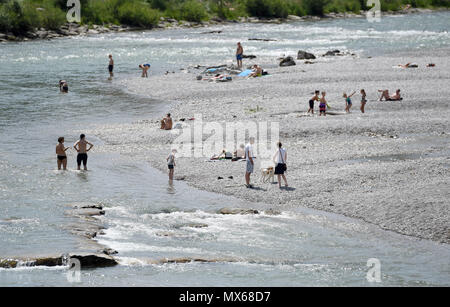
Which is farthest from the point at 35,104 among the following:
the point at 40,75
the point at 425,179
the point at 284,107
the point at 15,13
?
the point at 15,13

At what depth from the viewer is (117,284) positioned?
16.8m

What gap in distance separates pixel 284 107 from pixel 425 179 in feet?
48.0

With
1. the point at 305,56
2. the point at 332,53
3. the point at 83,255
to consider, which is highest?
the point at 332,53

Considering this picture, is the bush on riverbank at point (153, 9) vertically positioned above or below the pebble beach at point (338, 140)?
above

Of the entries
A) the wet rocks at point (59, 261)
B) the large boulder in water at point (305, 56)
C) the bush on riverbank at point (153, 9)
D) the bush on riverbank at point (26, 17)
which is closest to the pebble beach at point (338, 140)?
the wet rocks at point (59, 261)

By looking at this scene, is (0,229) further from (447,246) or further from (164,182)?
(447,246)

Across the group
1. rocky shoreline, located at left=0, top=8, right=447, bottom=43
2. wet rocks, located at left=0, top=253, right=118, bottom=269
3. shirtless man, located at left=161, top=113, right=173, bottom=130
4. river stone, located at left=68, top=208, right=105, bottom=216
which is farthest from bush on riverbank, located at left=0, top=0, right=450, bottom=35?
wet rocks, located at left=0, top=253, right=118, bottom=269

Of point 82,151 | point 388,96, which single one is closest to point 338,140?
point 388,96

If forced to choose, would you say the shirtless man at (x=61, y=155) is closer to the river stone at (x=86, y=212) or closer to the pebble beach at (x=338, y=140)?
the pebble beach at (x=338, y=140)

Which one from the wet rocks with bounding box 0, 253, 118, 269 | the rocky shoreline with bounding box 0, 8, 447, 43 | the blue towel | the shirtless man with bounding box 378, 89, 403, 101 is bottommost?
the wet rocks with bounding box 0, 253, 118, 269

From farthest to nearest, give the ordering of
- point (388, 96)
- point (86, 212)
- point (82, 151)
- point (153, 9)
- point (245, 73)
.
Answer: point (153, 9)
point (245, 73)
point (388, 96)
point (82, 151)
point (86, 212)

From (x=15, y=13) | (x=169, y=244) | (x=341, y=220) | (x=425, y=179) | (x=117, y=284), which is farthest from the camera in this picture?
(x=15, y=13)

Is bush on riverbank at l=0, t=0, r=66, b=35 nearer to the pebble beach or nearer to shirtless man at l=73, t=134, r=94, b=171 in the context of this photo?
the pebble beach

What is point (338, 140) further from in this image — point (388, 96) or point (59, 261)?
point (59, 261)
